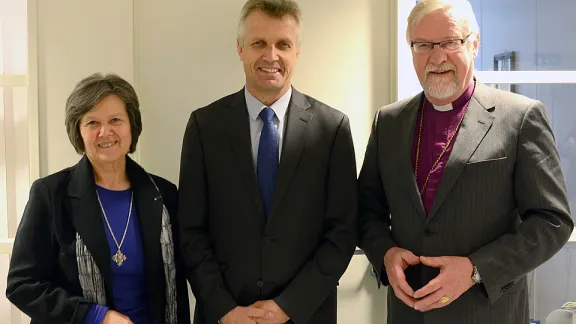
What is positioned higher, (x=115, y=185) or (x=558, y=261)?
(x=115, y=185)

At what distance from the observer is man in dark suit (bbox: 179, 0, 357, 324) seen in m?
1.87

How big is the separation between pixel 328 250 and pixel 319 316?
24 centimetres

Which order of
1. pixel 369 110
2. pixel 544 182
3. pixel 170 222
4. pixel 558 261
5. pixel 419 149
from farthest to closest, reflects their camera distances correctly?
pixel 558 261, pixel 369 110, pixel 170 222, pixel 419 149, pixel 544 182

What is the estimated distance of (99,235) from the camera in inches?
70.5

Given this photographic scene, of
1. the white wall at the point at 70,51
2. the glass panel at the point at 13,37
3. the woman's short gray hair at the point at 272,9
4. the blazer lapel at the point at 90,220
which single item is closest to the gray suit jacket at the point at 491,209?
the woman's short gray hair at the point at 272,9

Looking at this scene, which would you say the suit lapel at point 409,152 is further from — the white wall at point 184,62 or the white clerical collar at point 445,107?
the white wall at point 184,62

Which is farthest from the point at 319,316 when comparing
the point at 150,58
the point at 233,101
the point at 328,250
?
the point at 150,58

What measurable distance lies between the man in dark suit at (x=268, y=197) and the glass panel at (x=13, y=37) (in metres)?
0.99

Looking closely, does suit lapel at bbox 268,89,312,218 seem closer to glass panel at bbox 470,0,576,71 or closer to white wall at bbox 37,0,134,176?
white wall at bbox 37,0,134,176

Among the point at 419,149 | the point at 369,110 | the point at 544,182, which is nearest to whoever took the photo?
the point at 544,182

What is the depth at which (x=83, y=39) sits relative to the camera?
2.37 meters

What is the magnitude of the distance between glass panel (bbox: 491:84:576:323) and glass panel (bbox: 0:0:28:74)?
239cm

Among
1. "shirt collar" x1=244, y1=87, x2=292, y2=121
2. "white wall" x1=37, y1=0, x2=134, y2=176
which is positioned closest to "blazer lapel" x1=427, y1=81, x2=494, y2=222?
"shirt collar" x1=244, y1=87, x2=292, y2=121

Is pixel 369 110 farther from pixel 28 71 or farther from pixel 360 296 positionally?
pixel 28 71
